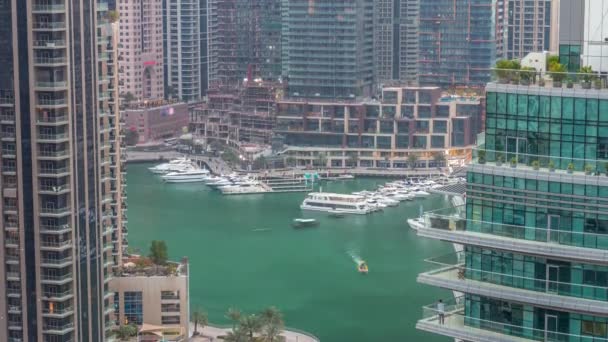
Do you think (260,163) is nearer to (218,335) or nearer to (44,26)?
(218,335)

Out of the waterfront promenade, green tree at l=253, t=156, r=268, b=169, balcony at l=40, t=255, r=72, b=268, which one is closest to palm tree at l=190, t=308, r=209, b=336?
balcony at l=40, t=255, r=72, b=268

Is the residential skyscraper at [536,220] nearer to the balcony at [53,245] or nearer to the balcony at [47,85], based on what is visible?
the balcony at [47,85]

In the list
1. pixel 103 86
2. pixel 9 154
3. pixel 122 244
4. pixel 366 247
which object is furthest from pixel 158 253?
pixel 366 247

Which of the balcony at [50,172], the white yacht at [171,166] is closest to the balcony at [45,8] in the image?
the balcony at [50,172]

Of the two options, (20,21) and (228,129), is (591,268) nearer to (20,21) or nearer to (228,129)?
(20,21)

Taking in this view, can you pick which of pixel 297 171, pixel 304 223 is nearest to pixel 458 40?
pixel 297 171
